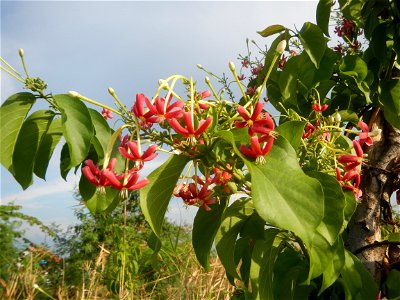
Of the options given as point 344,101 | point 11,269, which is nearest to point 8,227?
point 11,269

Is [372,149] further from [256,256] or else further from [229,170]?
[229,170]

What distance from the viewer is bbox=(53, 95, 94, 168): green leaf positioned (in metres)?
0.73

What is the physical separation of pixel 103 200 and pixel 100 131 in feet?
0.41

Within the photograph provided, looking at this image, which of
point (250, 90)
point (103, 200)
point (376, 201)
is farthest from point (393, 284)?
point (103, 200)

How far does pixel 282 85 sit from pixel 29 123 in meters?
0.63

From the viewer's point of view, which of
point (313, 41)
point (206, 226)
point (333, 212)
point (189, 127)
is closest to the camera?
point (189, 127)

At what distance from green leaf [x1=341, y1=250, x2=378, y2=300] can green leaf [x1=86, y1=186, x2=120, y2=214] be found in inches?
21.2

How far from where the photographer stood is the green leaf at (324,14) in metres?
1.40

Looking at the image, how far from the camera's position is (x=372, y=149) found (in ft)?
4.68

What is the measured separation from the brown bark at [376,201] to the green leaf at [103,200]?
777mm

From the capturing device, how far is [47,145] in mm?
843

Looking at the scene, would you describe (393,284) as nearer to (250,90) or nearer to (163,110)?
(250,90)

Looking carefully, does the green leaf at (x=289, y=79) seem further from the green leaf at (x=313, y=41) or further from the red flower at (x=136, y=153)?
the red flower at (x=136, y=153)

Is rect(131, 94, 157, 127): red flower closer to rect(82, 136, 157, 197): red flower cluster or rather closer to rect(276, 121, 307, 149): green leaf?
rect(82, 136, 157, 197): red flower cluster
